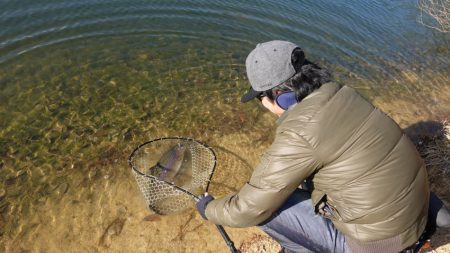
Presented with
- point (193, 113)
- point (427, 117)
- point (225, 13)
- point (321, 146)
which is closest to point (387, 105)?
point (427, 117)

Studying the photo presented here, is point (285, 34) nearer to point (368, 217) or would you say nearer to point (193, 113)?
point (193, 113)

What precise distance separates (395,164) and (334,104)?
2.54 ft

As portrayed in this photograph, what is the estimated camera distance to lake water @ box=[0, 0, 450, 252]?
627cm

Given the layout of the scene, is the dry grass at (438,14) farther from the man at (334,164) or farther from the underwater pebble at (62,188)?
the underwater pebble at (62,188)

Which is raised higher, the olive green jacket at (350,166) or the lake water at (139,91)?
the olive green jacket at (350,166)

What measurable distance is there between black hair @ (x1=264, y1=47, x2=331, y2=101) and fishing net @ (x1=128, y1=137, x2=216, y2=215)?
9.67ft

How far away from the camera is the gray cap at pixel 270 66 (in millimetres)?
3568

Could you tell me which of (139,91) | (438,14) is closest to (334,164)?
(139,91)

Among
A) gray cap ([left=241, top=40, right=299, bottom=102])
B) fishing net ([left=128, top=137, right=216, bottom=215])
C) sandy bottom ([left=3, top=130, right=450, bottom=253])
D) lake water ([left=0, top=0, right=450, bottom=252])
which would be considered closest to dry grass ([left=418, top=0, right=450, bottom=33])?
lake water ([left=0, top=0, right=450, bottom=252])

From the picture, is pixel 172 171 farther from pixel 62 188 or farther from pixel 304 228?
pixel 304 228

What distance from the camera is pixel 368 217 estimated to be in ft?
11.5

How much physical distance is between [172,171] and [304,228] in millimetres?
3575

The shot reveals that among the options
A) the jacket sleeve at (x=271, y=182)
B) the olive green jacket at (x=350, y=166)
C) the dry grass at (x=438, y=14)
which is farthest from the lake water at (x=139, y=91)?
the olive green jacket at (x=350, y=166)

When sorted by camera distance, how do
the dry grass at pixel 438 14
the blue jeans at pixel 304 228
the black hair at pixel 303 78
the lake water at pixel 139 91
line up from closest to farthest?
the black hair at pixel 303 78
the blue jeans at pixel 304 228
the lake water at pixel 139 91
the dry grass at pixel 438 14
